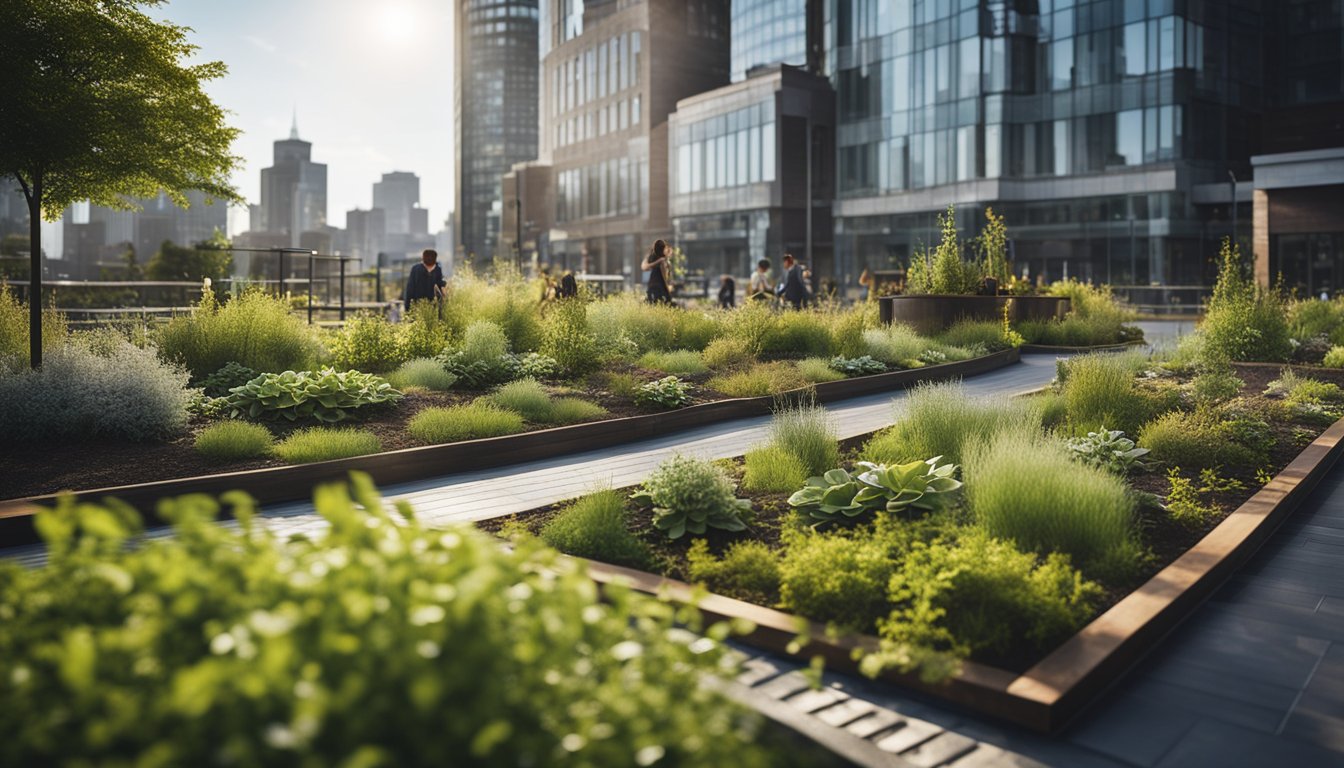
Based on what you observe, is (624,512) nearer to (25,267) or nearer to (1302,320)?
(1302,320)

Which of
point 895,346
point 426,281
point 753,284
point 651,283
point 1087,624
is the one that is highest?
point 753,284

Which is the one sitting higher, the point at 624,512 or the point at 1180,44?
the point at 1180,44

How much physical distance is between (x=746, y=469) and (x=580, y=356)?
6078 mm

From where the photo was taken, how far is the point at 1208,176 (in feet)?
160

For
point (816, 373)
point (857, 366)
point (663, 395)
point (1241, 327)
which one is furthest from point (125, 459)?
point (1241, 327)

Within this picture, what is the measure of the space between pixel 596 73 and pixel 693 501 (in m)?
96.9

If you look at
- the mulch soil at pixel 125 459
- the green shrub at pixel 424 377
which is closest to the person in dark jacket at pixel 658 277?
the green shrub at pixel 424 377

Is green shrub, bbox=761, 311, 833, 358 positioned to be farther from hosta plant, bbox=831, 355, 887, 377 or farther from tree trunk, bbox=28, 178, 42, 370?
tree trunk, bbox=28, 178, 42, 370

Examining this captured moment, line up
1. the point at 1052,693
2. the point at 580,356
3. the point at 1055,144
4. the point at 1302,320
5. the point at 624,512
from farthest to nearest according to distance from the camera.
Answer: the point at 1055,144
the point at 1302,320
the point at 580,356
the point at 624,512
the point at 1052,693

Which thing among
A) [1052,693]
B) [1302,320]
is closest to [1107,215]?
[1302,320]

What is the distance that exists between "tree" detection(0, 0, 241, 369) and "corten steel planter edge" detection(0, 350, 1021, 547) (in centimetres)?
495

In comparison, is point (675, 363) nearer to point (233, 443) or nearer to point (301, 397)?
point (301, 397)

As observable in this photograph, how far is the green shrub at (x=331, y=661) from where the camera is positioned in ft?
5.50

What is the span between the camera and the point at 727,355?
48.7 feet
